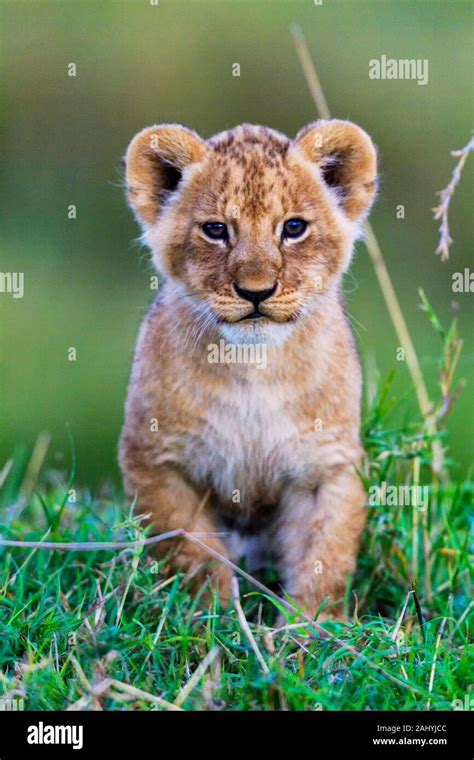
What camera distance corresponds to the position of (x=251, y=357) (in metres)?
5.65

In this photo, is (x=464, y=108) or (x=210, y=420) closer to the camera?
(x=210, y=420)

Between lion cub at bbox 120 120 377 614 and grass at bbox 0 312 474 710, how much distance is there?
10.3 inches

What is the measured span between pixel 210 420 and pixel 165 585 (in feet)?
2.47

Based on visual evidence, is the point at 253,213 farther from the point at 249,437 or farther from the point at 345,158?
the point at 249,437

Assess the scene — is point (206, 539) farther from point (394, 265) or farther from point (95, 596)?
point (394, 265)

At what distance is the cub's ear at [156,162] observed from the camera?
18.5ft

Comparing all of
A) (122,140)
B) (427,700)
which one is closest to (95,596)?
(427,700)

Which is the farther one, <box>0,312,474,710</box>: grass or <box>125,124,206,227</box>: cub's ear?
<box>125,124,206,227</box>: cub's ear

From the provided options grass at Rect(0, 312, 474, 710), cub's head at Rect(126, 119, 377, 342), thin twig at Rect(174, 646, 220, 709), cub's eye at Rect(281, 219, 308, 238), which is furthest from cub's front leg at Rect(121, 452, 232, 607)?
cub's eye at Rect(281, 219, 308, 238)

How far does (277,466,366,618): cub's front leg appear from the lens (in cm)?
570

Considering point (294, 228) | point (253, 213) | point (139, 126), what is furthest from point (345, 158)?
point (139, 126)

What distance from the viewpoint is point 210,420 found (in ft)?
18.6

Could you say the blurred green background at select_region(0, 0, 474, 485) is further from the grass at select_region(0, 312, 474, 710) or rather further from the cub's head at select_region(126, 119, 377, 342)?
the cub's head at select_region(126, 119, 377, 342)

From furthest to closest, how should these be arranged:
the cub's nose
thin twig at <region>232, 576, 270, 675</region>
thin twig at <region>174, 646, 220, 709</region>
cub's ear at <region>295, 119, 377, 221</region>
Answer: cub's ear at <region>295, 119, 377, 221</region>
the cub's nose
thin twig at <region>232, 576, 270, 675</region>
thin twig at <region>174, 646, 220, 709</region>
